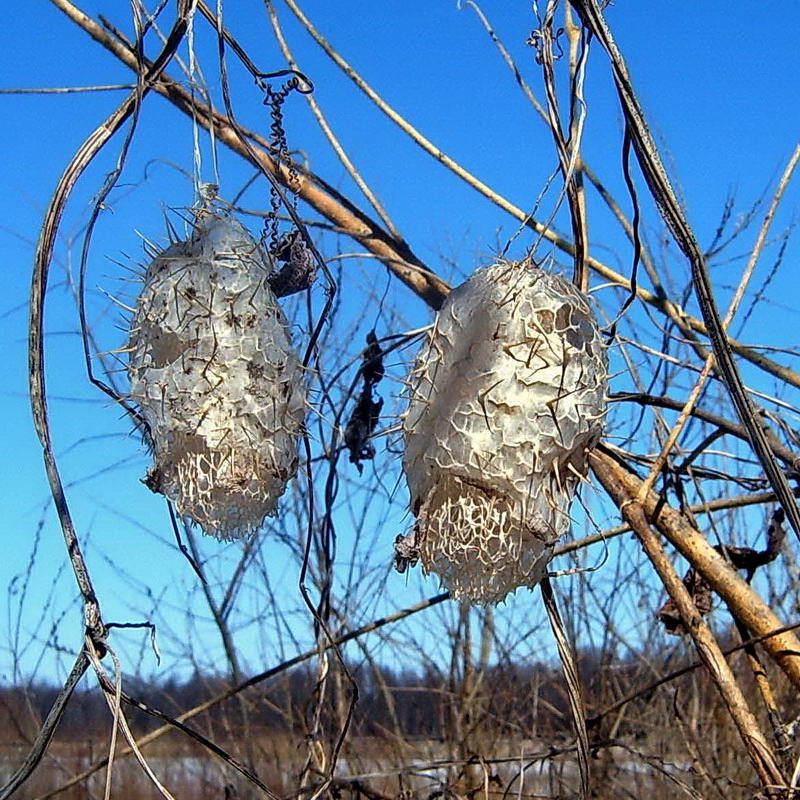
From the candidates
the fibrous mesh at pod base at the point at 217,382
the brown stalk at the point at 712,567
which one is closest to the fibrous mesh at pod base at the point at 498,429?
the fibrous mesh at pod base at the point at 217,382

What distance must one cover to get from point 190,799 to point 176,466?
3586mm

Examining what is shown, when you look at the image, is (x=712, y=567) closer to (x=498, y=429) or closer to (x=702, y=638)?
(x=702, y=638)

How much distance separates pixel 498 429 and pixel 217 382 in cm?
19

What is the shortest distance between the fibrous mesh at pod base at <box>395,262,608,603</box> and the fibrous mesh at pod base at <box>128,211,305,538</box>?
0.10m

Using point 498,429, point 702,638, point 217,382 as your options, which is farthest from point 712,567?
point 217,382

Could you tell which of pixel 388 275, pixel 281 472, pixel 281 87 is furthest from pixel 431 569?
pixel 388 275

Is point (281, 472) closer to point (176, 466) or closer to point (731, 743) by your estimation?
point (176, 466)

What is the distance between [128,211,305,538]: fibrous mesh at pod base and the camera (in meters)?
0.70

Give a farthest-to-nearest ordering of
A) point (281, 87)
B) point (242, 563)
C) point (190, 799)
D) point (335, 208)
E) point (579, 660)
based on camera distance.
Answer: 1. point (190, 799)
2. point (579, 660)
3. point (242, 563)
4. point (335, 208)
5. point (281, 87)

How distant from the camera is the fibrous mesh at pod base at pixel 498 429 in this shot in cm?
67

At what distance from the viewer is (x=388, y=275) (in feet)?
3.71

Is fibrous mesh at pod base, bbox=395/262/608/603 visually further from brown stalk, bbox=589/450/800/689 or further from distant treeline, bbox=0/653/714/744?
distant treeline, bbox=0/653/714/744

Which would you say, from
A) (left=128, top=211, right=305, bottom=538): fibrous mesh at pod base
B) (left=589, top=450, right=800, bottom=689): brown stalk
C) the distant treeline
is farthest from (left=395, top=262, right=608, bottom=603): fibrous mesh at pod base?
the distant treeline

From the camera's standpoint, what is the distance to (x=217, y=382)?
2.29 feet
